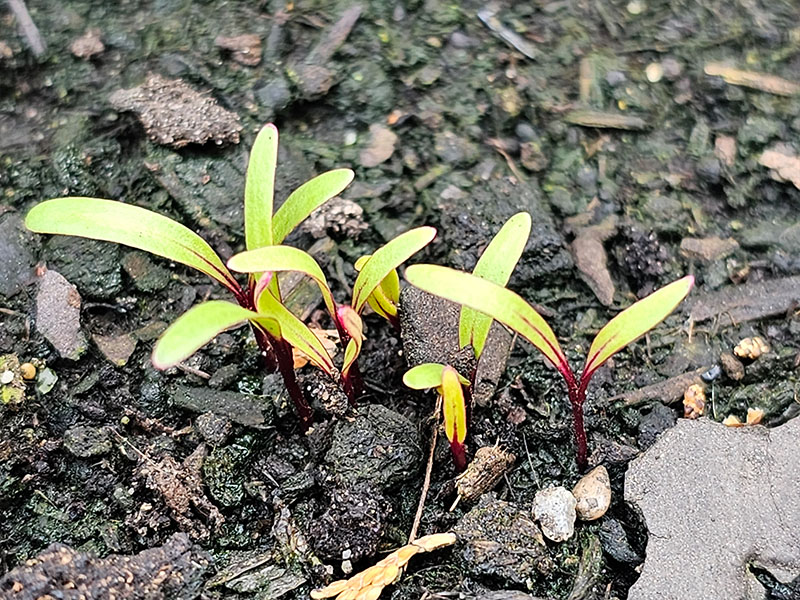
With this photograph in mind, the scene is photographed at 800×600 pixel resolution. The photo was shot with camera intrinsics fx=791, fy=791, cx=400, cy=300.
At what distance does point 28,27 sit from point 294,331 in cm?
147

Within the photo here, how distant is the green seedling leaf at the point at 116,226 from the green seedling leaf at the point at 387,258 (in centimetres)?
38

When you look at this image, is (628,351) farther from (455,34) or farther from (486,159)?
(455,34)

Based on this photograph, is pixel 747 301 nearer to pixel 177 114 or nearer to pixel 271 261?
pixel 271 261

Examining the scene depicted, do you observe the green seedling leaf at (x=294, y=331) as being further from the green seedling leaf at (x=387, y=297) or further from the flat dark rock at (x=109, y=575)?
the flat dark rock at (x=109, y=575)

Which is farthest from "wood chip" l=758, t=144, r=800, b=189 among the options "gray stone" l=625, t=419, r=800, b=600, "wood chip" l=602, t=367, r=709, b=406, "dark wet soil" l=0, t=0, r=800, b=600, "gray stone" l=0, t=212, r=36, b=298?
"gray stone" l=0, t=212, r=36, b=298

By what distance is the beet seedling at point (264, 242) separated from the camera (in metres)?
1.77

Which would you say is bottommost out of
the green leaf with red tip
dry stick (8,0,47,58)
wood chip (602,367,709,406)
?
wood chip (602,367,709,406)

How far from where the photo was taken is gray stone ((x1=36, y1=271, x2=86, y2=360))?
6.89 ft

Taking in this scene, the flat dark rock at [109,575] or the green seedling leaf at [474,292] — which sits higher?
the green seedling leaf at [474,292]

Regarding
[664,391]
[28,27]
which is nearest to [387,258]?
[664,391]

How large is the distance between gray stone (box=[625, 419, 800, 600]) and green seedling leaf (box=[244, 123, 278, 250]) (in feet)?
3.48

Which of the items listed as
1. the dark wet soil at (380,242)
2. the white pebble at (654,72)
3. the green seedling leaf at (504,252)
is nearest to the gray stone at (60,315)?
the dark wet soil at (380,242)

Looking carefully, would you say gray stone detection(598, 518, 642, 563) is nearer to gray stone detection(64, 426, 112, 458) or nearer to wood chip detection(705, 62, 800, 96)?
gray stone detection(64, 426, 112, 458)

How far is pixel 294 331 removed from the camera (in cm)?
192
